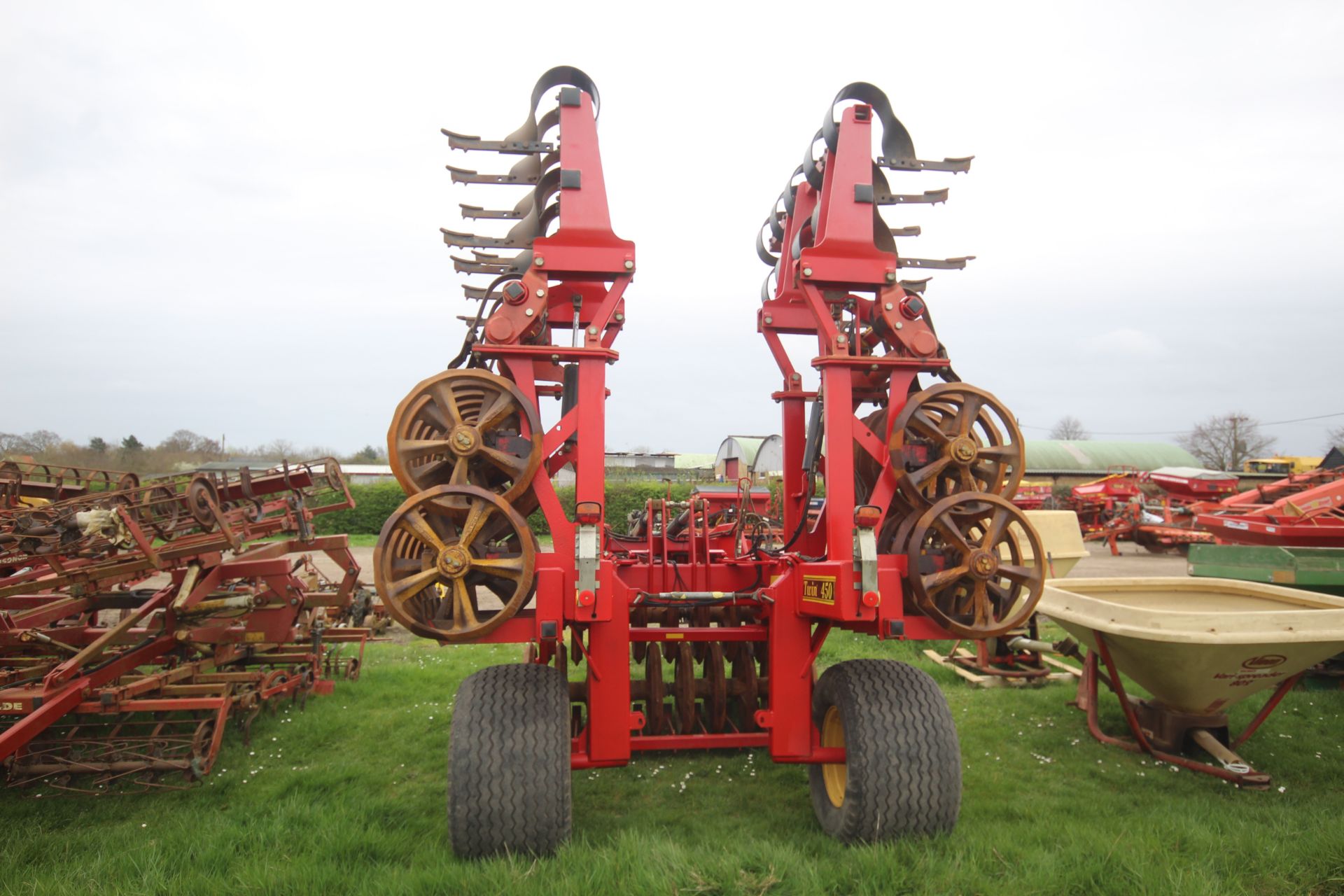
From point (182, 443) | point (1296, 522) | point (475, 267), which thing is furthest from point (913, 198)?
point (182, 443)

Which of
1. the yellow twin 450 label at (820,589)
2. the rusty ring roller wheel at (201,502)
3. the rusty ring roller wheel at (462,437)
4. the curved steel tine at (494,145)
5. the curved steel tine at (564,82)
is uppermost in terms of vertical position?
the curved steel tine at (564,82)

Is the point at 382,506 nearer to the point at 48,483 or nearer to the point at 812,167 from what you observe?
the point at 48,483

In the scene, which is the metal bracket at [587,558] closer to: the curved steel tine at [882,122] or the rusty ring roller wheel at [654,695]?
the rusty ring roller wheel at [654,695]

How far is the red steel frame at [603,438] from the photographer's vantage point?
12.4 feet

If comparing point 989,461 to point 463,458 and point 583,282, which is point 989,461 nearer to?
point 583,282

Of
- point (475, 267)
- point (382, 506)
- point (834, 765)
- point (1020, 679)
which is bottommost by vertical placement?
point (1020, 679)

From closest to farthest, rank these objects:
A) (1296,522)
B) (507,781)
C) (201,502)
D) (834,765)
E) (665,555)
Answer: (507,781) < (834,765) < (665,555) < (201,502) < (1296,522)

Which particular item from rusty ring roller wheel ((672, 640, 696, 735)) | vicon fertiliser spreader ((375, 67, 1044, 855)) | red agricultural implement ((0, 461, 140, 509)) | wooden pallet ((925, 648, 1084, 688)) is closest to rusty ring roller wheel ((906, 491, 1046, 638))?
vicon fertiliser spreader ((375, 67, 1044, 855))

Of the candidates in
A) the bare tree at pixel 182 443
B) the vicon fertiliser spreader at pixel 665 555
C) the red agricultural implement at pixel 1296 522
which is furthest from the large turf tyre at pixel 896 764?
the bare tree at pixel 182 443

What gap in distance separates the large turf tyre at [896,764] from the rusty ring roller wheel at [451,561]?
162 centimetres

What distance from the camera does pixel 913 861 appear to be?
3459 millimetres

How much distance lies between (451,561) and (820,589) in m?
1.70

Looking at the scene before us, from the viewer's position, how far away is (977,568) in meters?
3.69

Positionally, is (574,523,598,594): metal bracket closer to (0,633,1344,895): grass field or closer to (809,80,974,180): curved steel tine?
(0,633,1344,895): grass field
